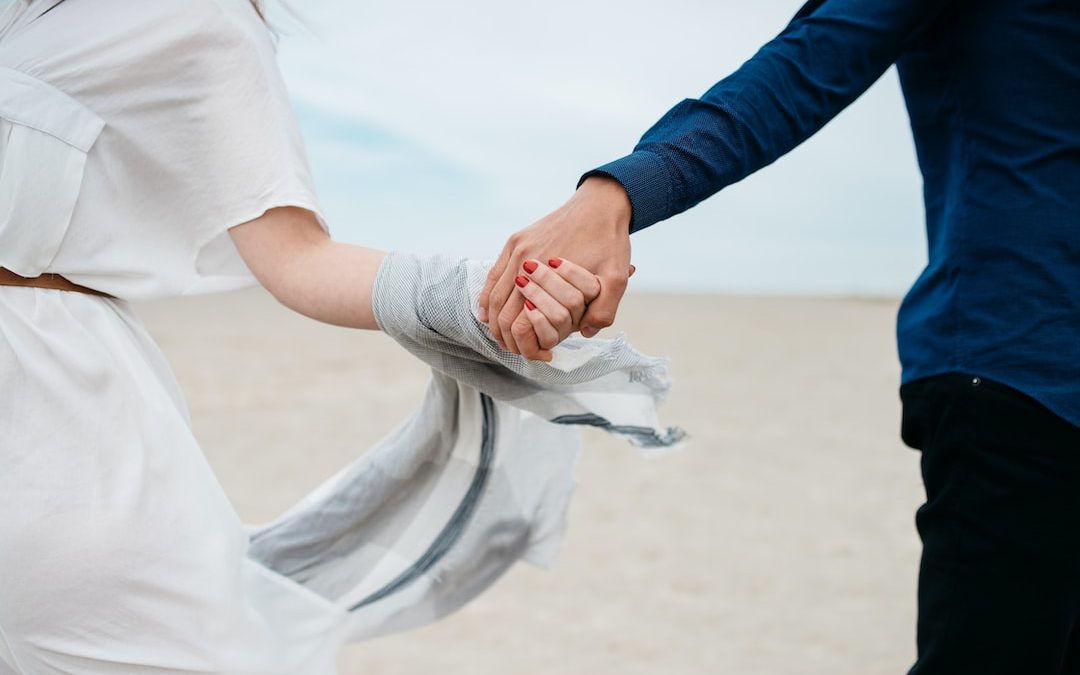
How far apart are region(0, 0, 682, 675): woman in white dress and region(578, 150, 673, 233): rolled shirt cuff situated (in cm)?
17

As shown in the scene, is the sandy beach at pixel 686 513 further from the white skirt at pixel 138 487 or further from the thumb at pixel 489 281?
the thumb at pixel 489 281

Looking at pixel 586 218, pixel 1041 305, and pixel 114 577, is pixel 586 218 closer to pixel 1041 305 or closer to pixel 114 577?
pixel 1041 305

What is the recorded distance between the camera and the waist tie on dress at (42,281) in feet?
4.69

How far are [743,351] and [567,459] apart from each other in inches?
435

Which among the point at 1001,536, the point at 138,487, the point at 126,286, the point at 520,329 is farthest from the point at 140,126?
the point at 1001,536

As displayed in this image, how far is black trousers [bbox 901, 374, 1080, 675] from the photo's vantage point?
1.38 meters

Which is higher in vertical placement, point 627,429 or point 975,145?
point 975,145

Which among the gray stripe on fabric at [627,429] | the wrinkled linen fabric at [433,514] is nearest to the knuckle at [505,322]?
the gray stripe on fabric at [627,429]

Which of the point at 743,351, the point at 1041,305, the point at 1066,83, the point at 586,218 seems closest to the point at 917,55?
the point at 1066,83

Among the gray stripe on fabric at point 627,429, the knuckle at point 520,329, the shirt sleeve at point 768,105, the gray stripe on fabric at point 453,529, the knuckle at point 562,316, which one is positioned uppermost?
the shirt sleeve at point 768,105

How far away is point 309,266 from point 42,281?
353mm

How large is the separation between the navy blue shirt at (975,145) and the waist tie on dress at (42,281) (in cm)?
70

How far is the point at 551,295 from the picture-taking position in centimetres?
127

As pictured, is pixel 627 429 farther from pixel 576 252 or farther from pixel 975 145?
pixel 975 145
